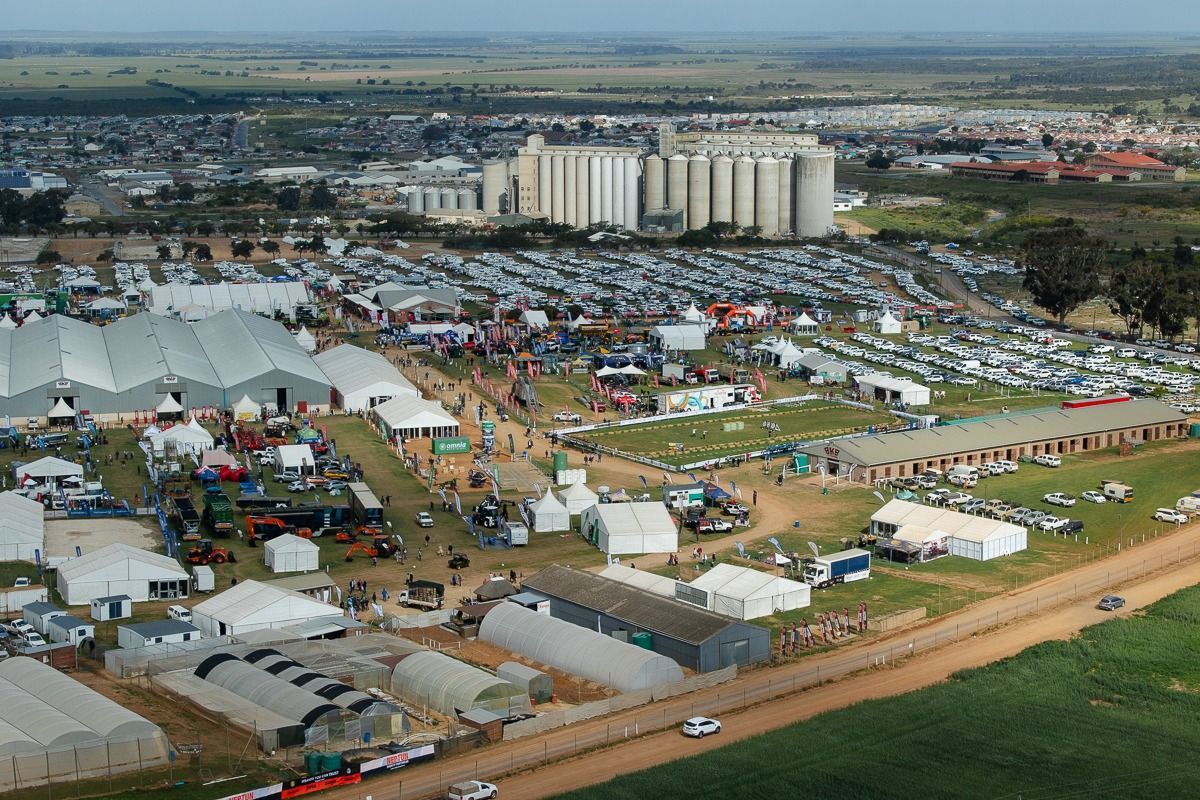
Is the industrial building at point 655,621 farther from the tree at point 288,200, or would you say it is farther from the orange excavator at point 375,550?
the tree at point 288,200

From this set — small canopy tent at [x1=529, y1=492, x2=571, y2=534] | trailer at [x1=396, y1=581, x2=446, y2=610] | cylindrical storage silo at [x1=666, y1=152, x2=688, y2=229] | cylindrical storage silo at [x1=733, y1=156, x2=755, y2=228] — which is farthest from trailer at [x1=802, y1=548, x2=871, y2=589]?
cylindrical storage silo at [x1=666, y1=152, x2=688, y2=229]

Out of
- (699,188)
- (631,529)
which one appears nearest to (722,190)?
(699,188)

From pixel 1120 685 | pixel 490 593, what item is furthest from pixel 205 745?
pixel 1120 685

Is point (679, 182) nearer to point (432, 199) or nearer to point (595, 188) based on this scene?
point (595, 188)

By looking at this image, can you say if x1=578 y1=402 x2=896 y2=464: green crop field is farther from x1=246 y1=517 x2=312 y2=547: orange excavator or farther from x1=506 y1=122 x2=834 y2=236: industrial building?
x1=506 y1=122 x2=834 y2=236: industrial building

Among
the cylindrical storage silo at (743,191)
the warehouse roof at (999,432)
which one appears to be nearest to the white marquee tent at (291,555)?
the warehouse roof at (999,432)

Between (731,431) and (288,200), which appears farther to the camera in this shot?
(288,200)
